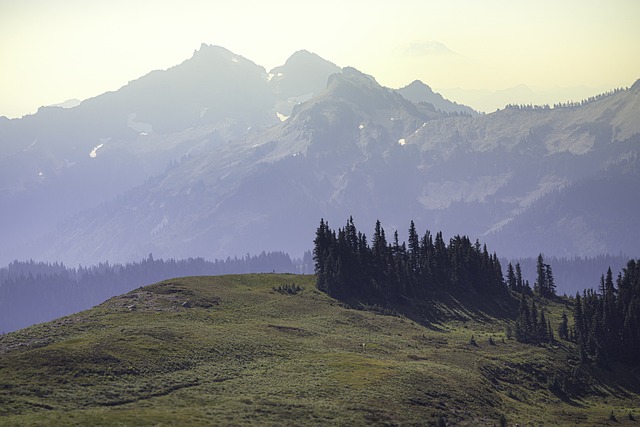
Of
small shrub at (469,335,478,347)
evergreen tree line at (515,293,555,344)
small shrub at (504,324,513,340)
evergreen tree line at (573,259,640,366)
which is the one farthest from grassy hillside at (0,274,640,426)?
evergreen tree line at (573,259,640,366)

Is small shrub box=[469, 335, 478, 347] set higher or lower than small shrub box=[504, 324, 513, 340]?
lower

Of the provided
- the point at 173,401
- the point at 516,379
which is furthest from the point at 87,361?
the point at 516,379

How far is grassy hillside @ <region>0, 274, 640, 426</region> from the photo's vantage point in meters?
104

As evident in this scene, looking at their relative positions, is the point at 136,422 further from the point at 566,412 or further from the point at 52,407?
the point at 566,412

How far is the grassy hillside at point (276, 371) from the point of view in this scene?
104 meters

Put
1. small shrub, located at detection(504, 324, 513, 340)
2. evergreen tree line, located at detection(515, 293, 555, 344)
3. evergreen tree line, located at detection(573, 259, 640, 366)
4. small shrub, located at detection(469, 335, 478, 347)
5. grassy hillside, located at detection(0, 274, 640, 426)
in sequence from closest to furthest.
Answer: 1. grassy hillside, located at detection(0, 274, 640, 426)
2. small shrub, located at detection(469, 335, 478, 347)
3. evergreen tree line, located at detection(573, 259, 640, 366)
4. evergreen tree line, located at detection(515, 293, 555, 344)
5. small shrub, located at detection(504, 324, 513, 340)

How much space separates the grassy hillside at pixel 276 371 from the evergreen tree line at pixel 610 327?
203 inches

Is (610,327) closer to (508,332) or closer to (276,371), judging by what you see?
(508,332)

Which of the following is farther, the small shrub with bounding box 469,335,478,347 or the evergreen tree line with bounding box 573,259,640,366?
the evergreen tree line with bounding box 573,259,640,366

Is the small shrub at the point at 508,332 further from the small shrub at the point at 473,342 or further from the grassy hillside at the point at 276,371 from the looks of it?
the small shrub at the point at 473,342

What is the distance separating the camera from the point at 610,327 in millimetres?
174750

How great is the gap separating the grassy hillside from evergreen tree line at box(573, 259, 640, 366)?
16.9 ft

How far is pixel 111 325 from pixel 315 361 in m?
36.0

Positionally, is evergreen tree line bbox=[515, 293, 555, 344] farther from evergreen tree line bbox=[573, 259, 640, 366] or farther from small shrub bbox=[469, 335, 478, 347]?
small shrub bbox=[469, 335, 478, 347]
